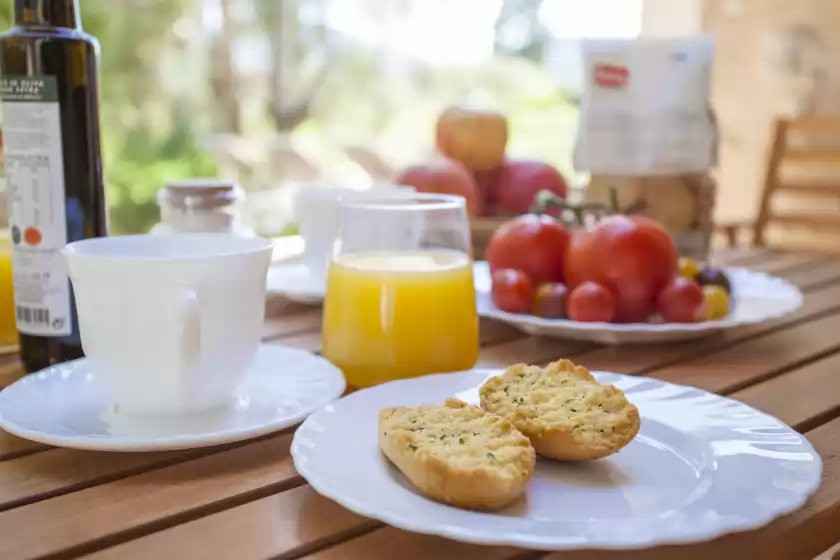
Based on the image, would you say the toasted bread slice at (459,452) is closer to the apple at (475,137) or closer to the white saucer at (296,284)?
the white saucer at (296,284)

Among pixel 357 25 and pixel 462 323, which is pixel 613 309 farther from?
pixel 357 25

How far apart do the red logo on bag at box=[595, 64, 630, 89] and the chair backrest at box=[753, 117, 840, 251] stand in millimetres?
937

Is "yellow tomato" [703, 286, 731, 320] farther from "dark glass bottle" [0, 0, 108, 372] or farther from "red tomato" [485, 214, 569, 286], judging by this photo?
"dark glass bottle" [0, 0, 108, 372]

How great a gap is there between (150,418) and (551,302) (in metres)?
0.47

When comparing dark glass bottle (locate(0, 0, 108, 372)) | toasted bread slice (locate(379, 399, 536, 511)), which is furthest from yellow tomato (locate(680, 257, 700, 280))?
dark glass bottle (locate(0, 0, 108, 372))

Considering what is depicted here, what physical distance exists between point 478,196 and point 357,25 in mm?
2533

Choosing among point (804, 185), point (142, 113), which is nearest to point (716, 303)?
point (804, 185)

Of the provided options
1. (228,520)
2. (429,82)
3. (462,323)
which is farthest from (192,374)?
(429,82)

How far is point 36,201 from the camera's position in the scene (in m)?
0.69

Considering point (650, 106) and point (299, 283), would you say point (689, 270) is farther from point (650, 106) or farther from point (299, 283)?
point (299, 283)

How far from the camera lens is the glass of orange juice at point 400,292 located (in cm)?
71

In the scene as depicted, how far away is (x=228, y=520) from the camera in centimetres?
48

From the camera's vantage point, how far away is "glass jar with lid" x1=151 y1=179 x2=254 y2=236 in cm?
97

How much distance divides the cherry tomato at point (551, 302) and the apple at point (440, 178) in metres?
0.29
